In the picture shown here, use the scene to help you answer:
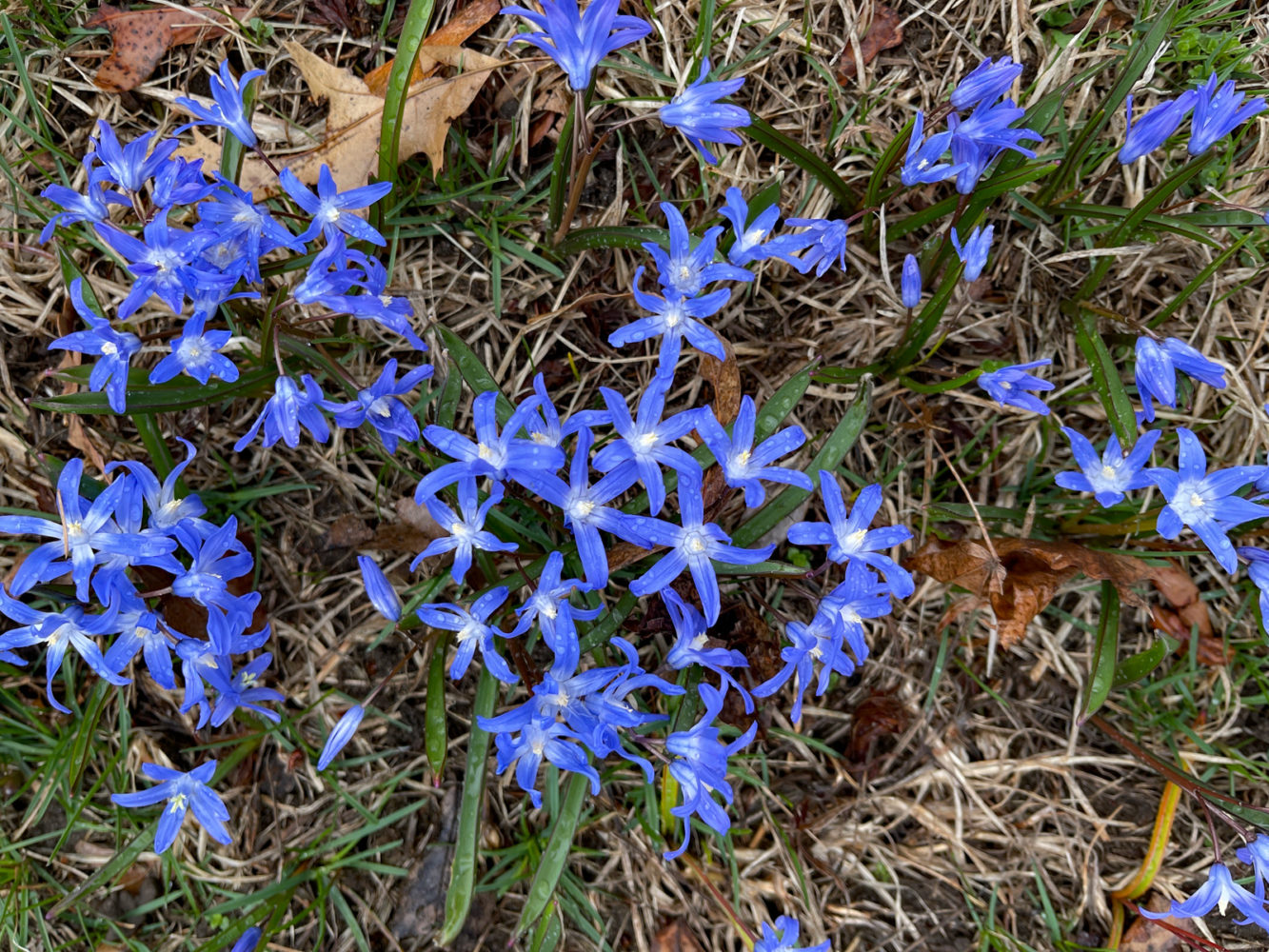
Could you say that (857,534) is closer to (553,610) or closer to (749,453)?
(749,453)

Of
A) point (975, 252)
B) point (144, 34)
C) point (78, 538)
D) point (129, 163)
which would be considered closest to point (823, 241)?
point (975, 252)

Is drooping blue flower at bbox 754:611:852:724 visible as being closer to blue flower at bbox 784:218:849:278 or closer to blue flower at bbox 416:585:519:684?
blue flower at bbox 416:585:519:684

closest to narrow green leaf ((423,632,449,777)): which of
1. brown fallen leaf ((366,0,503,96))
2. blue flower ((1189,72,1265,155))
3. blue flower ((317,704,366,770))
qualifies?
blue flower ((317,704,366,770))

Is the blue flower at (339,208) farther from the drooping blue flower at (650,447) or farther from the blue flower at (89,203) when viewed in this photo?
the drooping blue flower at (650,447)

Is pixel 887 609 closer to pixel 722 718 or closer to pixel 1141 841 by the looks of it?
pixel 722 718

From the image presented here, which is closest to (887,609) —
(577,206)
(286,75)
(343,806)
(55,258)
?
(577,206)

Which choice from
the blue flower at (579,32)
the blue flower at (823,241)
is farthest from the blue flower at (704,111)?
the blue flower at (823,241)
